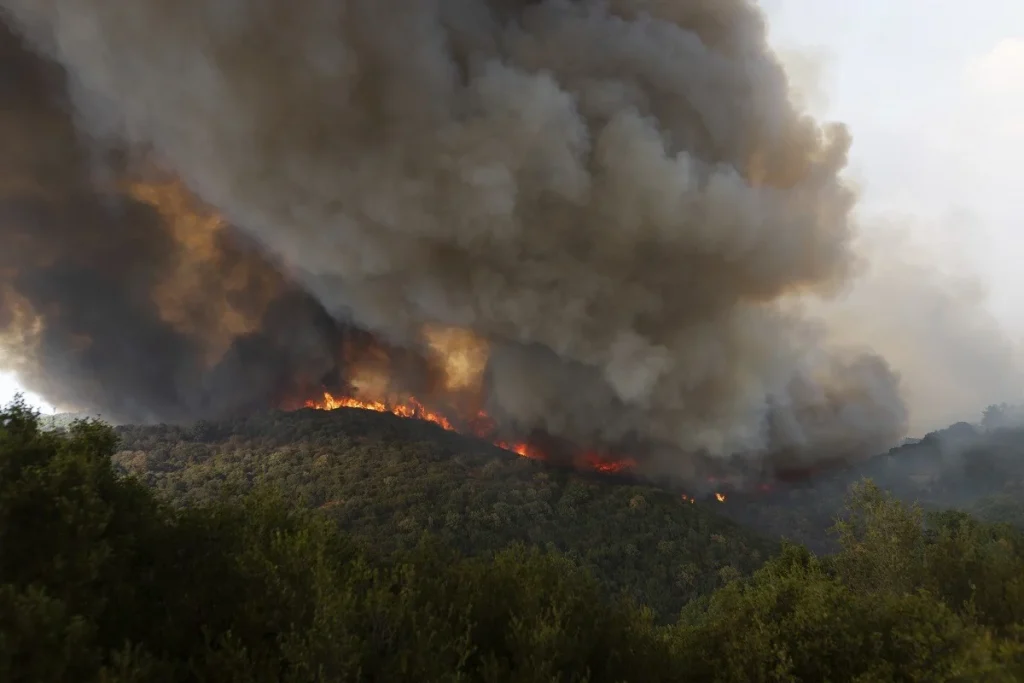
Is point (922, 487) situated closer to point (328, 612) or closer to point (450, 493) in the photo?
point (450, 493)

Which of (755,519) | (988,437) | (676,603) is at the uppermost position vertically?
(988,437)

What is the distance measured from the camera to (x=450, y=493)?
8238cm

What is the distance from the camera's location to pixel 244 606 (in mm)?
16672

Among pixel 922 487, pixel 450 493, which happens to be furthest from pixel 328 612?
pixel 922 487

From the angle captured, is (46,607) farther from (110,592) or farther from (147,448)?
(147,448)

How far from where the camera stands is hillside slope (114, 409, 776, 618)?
7112 cm

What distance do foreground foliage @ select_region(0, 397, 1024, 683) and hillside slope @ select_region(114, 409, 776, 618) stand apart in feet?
134

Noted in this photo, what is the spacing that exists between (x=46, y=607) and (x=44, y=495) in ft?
14.4

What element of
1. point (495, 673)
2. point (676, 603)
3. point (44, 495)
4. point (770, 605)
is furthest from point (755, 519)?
point (44, 495)

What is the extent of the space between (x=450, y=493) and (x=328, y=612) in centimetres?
6878

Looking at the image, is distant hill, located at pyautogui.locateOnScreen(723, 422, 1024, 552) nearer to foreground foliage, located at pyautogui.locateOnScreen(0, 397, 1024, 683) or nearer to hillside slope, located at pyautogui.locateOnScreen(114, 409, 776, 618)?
hillside slope, located at pyautogui.locateOnScreen(114, 409, 776, 618)

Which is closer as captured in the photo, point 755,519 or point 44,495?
point 44,495

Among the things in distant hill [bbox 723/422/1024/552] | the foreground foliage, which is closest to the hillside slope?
distant hill [bbox 723/422/1024/552]

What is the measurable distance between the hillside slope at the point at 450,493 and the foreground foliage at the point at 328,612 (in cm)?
4071
